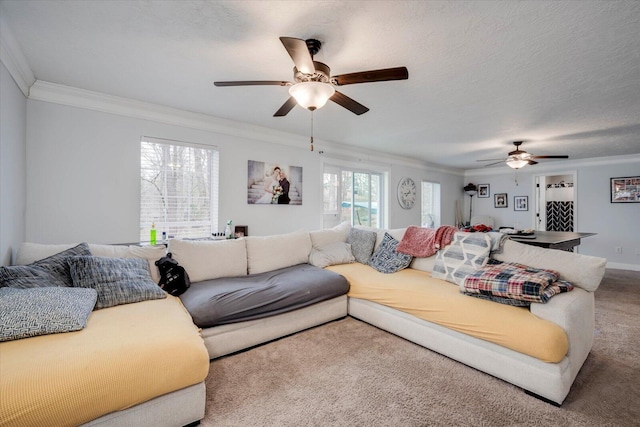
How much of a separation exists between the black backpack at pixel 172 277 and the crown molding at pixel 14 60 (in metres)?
1.91

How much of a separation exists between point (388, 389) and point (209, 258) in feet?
6.59

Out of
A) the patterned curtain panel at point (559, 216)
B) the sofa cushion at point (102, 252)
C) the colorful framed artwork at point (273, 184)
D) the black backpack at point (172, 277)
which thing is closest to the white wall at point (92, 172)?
the colorful framed artwork at point (273, 184)

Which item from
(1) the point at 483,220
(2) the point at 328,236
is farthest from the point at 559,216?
(2) the point at 328,236

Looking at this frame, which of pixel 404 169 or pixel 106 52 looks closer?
pixel 106 52

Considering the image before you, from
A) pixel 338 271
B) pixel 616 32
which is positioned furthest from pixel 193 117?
pixel 616 32

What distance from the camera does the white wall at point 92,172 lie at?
2811mm

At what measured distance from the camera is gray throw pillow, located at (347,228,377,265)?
3637 millimetres

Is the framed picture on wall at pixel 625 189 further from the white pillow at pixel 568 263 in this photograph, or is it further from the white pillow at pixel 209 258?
the white pillow at pixel 209 258

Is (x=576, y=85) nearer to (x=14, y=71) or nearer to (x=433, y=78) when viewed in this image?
(x=433, y=78)

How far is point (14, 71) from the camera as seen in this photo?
2.30 meters

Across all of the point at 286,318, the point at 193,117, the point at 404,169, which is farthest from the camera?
the point at 404,169

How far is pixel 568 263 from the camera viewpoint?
86.0 inches

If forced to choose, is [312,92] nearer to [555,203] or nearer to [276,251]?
[276,251]

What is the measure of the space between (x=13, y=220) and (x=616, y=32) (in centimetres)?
485
